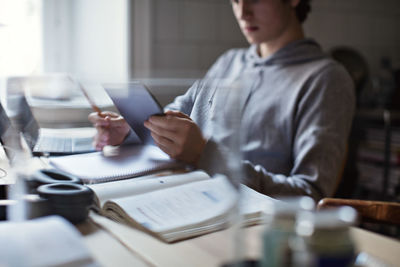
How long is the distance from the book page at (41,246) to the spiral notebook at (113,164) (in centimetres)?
20

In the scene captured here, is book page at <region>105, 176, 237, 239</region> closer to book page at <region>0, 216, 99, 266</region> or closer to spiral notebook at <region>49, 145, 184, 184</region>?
spiral notebook at <region>49, 145, 184, 184</region>

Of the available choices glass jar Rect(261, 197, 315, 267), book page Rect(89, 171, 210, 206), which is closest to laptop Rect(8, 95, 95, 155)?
book page Rect(89, 171, 210, 206)

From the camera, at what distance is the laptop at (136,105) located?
610mm

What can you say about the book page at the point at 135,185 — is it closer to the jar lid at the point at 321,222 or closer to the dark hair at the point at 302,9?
the jar lid at the point at 321,222

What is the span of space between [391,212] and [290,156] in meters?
0.48

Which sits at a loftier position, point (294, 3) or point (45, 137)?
point (294, 3)

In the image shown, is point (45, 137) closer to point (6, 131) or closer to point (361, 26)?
point (6, 131)

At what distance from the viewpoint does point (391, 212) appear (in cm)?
75

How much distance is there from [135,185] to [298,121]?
64 centimetres

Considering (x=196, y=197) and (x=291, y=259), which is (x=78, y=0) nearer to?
(x=196, y=197)

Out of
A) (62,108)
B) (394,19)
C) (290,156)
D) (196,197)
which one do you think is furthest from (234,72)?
(394,19)

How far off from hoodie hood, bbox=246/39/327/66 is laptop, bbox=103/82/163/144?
2.61ft

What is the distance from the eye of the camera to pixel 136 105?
64 centimetres

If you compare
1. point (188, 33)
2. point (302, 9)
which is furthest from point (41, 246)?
point (188, 33)
